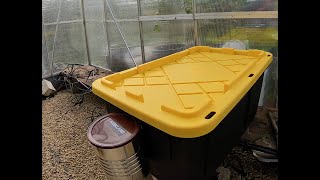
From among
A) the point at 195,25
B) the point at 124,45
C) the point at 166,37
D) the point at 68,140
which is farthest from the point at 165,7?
the point at 68,140

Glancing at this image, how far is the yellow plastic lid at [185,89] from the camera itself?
90 centimetres

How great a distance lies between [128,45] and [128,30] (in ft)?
0.75

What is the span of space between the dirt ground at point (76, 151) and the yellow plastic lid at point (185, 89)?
78 cm

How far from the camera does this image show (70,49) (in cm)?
441

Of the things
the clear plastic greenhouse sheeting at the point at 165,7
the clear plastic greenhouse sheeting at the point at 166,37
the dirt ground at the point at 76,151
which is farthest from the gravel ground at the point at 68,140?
the clear plastic greenhouse sheeting at the point at 165,7

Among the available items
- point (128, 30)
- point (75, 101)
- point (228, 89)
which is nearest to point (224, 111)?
point (228, 89)

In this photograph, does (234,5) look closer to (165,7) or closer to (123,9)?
(165,7)

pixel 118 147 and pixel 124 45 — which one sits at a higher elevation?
pixel 124 45

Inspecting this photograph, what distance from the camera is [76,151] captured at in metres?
2.26

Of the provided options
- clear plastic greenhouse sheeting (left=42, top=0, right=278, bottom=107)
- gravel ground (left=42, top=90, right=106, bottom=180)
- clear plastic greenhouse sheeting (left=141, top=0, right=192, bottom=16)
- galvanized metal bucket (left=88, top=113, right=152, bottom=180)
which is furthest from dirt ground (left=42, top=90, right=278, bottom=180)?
clear plastic greenhouse sheeting (left=141, top=0, right=192, bottom=16)

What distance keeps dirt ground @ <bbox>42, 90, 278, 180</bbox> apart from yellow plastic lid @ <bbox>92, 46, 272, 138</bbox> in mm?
776

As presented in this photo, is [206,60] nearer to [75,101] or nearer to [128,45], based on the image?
[128,45]

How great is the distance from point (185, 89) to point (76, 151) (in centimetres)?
156

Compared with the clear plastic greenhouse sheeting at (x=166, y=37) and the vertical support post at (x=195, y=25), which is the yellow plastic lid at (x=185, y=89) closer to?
the vertical support post at (x=195, y=25)
